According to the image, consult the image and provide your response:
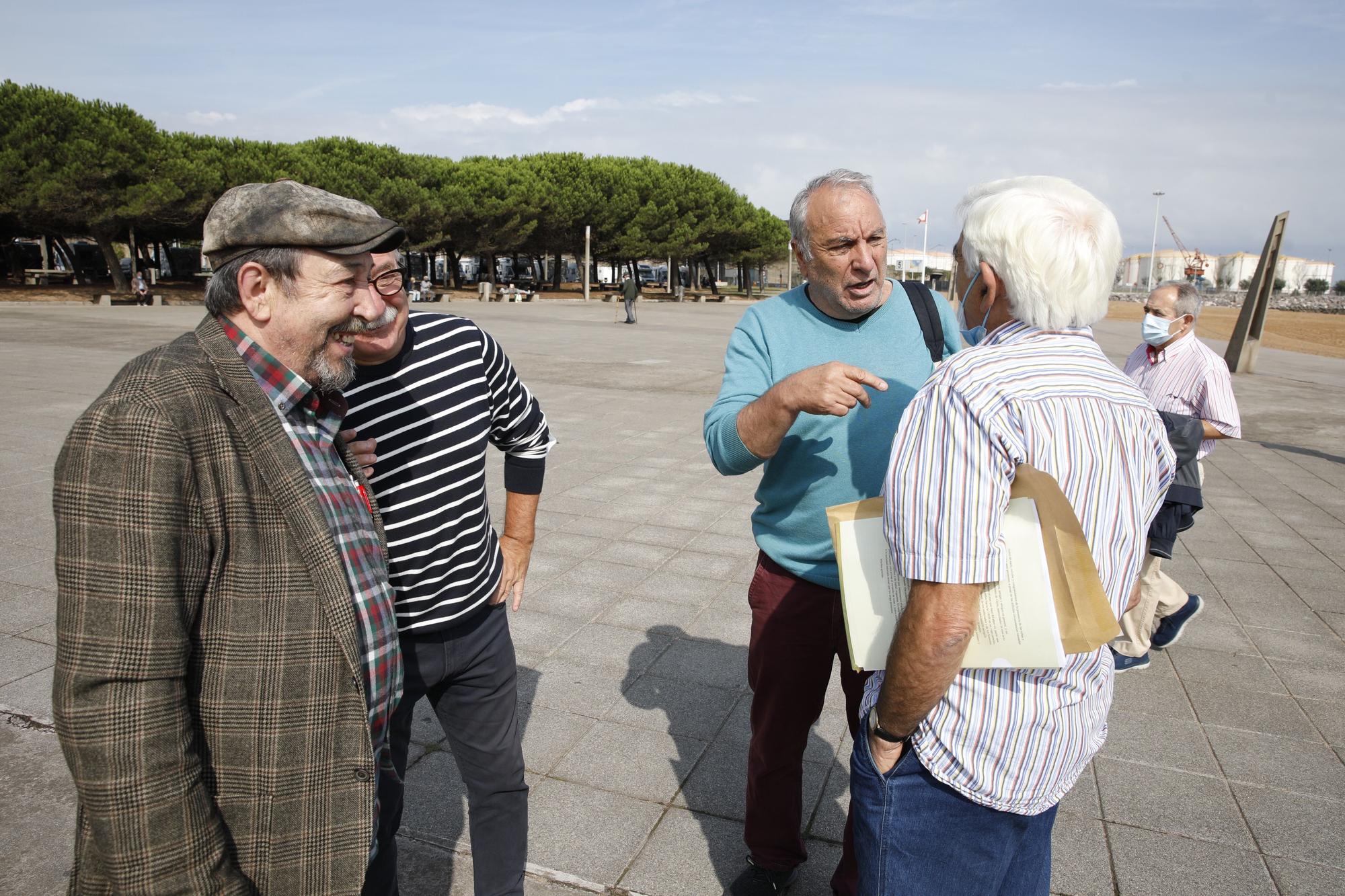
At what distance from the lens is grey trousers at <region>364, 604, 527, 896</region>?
219 centimetres

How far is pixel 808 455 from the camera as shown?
92.7 inches

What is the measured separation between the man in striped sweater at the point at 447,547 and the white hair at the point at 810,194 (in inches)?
35.0

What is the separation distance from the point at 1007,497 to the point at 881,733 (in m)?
0.51

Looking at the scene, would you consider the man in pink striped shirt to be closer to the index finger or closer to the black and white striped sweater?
the index finger

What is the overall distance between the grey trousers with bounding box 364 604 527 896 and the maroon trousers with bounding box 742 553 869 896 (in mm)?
688

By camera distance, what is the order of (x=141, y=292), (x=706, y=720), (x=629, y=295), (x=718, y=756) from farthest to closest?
(x=141, y=292)
(x=629, y=295)
(x=706, y=720)
(x=718, y=756)

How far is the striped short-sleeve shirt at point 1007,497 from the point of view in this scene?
4.55 feet

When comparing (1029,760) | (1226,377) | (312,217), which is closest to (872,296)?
(1029,760)

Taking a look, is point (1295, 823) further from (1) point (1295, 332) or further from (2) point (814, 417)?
(1) point (1295, 332)

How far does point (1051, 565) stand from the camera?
143 centimetres

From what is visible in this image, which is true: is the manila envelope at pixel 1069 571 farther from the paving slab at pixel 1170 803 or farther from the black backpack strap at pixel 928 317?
the paving slab at pixel 1170 803

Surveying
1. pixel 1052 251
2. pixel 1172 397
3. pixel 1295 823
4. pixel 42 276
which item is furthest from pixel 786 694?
pixel 42 276

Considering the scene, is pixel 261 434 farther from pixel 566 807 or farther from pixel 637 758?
pixel 637 758

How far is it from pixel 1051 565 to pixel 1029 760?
0.37 meters
